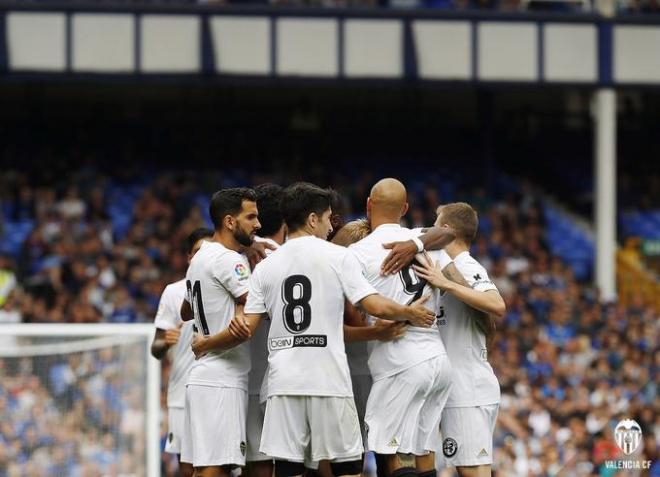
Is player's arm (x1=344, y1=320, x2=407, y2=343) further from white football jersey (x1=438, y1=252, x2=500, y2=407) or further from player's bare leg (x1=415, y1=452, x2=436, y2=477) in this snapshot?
player's bare leg (x1=415, y1=452, x2=436, y2=477)

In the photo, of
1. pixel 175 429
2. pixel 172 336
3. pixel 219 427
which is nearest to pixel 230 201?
pixel 219 427

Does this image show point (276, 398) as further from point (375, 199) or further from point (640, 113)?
point (640, 113)

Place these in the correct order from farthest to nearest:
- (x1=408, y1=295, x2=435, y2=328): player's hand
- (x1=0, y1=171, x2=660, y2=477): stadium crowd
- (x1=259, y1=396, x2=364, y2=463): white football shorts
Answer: (x1=0, y1=171, x2=660, y2=477): stadium crowd < (x1=408, y1=295, x2=435, y2=328): player's hand < (x1=259, y1=396, x2=364, y2=463): white football shorts

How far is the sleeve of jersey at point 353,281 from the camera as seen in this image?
8680 mm

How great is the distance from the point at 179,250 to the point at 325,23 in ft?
16.0

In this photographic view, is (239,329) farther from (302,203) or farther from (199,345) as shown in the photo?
(302,203)

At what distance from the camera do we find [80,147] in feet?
89.4

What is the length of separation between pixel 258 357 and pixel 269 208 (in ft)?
3.18

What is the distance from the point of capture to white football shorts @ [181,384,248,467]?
9.22 meters

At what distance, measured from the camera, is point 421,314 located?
8852 millimetres

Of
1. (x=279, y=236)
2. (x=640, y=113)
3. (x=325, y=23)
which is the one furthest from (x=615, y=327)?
(x=279, y=236)

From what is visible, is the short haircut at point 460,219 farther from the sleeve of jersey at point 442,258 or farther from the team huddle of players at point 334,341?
the sleeve of jersey at point 442,258

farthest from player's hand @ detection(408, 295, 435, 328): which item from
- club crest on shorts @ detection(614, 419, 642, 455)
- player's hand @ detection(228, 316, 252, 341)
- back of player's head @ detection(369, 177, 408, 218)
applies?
club crest on shorts @ detection(614, 419, 642, 455)

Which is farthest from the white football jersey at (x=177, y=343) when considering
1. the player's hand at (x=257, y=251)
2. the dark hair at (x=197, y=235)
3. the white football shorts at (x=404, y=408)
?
the white football shorts at (x=404, y=408)
